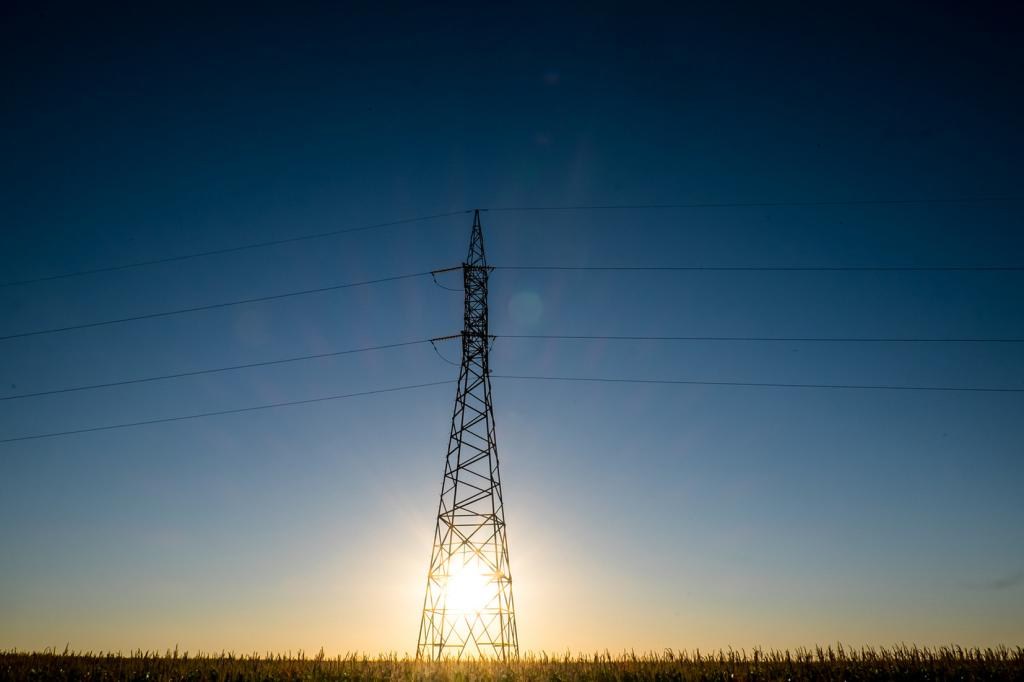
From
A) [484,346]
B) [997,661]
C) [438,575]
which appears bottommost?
[997,661]

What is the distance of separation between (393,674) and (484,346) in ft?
47.7

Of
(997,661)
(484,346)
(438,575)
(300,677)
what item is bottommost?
(997,661)

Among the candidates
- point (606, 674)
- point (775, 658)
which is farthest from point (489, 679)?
point (775, 658)

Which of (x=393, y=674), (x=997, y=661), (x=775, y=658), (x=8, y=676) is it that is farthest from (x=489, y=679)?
(x=997, y=661)

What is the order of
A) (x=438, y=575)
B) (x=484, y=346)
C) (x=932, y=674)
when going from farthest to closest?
(x=484, y=346) < (x=438, y=575) < (x=932, y=674)

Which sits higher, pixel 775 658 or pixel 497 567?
pixel 497 567

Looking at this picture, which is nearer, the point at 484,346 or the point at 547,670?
the point at 547,670

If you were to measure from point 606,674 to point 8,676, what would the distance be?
19.6m

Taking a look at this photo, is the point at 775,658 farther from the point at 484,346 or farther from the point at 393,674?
the point at 484,346

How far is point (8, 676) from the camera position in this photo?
19.4 metres

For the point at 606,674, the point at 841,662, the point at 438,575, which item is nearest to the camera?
the point at 606,674

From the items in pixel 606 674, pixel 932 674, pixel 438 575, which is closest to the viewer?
pixel 606 674

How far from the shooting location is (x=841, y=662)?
21625 millimetres

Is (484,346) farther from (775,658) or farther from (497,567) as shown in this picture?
(775,658)
